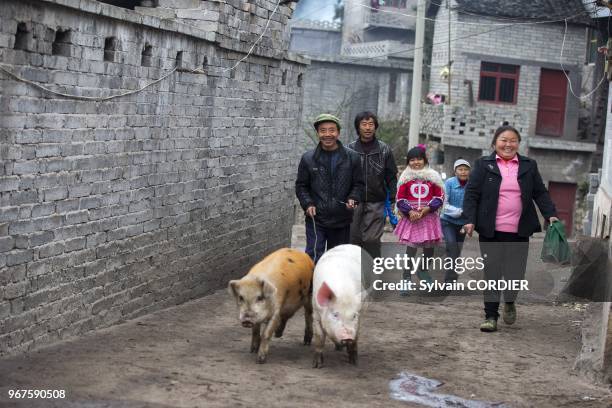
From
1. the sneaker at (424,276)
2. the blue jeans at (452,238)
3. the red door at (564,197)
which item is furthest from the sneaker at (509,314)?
the red door at (564,197)

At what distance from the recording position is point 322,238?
9461 millimetres

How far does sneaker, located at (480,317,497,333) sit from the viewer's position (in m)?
9.15

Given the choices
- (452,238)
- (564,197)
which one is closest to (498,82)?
(564,197)

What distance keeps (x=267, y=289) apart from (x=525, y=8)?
2501cm

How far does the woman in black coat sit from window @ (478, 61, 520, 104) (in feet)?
72.8

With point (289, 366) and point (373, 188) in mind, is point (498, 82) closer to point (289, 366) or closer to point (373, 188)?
point (373, 188)

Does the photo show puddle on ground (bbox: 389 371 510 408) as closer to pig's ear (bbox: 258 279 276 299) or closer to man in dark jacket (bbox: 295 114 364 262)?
pig's ear (bbox: 258 279 276 299)

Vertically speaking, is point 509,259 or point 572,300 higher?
point 509,259

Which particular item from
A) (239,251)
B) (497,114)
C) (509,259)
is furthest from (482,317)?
(497,114)

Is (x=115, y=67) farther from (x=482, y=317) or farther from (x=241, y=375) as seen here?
(x=482, y=317)

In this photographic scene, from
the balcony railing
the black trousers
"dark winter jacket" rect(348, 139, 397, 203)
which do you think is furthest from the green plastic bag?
the balcony railing

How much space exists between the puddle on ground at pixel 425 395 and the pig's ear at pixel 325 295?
2.39 feet

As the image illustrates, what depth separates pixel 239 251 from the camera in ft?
38.4

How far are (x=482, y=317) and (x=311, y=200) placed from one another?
215cm
